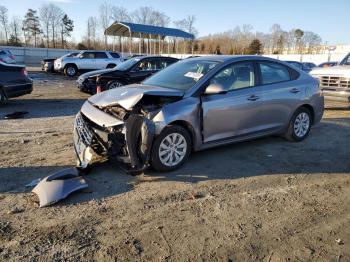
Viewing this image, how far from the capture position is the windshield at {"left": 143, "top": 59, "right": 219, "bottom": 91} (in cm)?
606

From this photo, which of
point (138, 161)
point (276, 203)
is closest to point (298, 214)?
point (276, 203)

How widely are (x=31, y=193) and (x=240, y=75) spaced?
380 centimetres

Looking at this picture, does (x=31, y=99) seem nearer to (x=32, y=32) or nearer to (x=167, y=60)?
(x=167, y=60)

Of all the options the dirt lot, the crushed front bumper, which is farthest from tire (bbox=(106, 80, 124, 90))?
the crushed front bumper

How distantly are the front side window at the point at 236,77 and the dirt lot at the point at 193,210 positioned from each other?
1178 millimetres

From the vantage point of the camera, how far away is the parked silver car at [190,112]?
5.33 m

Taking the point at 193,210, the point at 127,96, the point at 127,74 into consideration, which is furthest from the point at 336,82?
the point at 193,210

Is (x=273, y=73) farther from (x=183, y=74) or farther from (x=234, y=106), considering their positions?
(x=183, y=74)

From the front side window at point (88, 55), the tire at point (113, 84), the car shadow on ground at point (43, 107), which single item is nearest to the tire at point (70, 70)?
the front side window at point (88, 55)

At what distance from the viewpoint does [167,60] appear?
14.4 metres

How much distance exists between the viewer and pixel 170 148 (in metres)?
5.49

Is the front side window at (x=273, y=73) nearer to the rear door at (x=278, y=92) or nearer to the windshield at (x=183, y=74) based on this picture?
the rear door at (x=278, y=92)

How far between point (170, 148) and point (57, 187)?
1.67m

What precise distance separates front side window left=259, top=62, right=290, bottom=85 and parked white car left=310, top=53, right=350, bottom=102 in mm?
5137
